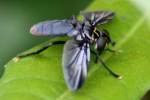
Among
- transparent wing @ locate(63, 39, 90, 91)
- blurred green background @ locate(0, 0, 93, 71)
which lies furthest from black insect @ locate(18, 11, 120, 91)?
blurred green background @ locate(0, 0, 93, 71)

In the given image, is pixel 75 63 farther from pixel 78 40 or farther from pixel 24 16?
pixel 24 16

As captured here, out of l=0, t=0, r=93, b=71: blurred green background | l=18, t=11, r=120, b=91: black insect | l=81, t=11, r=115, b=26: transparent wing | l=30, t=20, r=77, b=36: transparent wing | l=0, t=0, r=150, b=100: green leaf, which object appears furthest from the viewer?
l=0, t=0, r=93, b=71: blurred green background

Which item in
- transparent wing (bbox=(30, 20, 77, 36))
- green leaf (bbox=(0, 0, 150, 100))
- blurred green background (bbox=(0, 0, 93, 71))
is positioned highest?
transparent wing (bbox=(30, 20, 77, 36))

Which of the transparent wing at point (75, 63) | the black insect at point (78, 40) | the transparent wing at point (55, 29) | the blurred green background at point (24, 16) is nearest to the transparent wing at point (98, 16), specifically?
the black insect at point (78, 40)

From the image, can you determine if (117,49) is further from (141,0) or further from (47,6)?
(47,6)

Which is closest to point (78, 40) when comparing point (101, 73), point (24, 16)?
point (101, 73)

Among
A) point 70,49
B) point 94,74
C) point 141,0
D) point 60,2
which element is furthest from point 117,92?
point 60,2

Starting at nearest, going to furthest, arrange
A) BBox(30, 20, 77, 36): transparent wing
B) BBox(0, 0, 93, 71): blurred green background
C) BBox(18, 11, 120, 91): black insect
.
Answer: BBox(18, 11, 120, 91): black insect → BBox(30, 20, 77, 36): transparent wing → BBox(0, 0, 93, 71): blurred green background

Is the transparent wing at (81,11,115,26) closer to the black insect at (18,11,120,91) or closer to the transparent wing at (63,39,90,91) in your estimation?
the black insect at (18,11,120,91)
